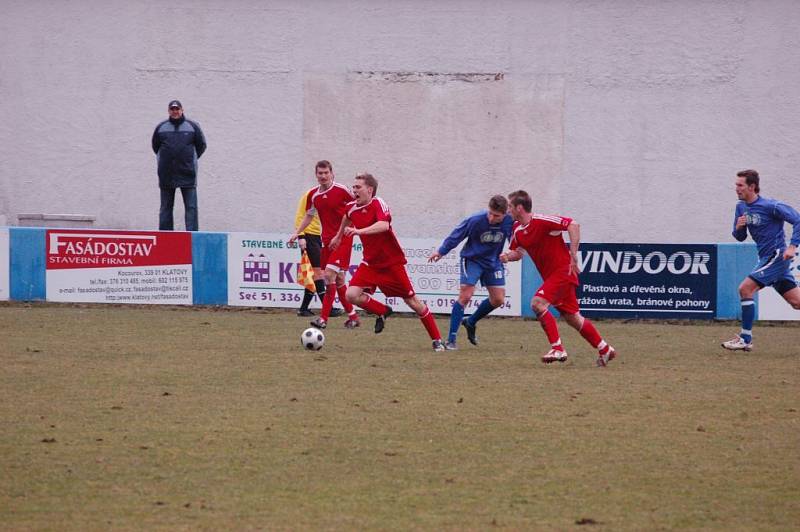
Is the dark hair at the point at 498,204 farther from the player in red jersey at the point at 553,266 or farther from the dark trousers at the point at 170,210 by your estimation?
the dark trousers at the point at 170,210

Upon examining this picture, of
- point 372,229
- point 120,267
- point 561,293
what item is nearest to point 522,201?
point 561,293

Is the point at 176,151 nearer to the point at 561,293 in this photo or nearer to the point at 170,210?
the point at 170,210

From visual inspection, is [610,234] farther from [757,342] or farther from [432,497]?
[432,497]

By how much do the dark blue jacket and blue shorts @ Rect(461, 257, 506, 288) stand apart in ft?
24.4

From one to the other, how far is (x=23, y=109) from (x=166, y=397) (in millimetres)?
18025

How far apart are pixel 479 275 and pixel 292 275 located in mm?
4979

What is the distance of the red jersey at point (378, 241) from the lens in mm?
13922

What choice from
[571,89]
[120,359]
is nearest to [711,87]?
[571,89]

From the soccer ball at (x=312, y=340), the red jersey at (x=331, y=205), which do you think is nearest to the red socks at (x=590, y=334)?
the soccer ball at (x=312, y=340)

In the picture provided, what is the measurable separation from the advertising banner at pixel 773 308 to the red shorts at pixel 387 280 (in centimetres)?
674

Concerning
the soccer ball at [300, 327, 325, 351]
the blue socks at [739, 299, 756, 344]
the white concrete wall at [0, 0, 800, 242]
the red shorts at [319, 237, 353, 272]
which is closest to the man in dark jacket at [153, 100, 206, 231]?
the white concrete wall at [0, 0, 800, 242]

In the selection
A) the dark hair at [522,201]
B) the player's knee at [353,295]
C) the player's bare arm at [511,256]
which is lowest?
the player's knee at [353,295]

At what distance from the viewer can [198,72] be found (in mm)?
26062

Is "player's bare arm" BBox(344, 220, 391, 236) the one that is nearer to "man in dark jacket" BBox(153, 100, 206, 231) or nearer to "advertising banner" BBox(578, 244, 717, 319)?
"advertising banner" BBox(578, 244, 717, 319)
